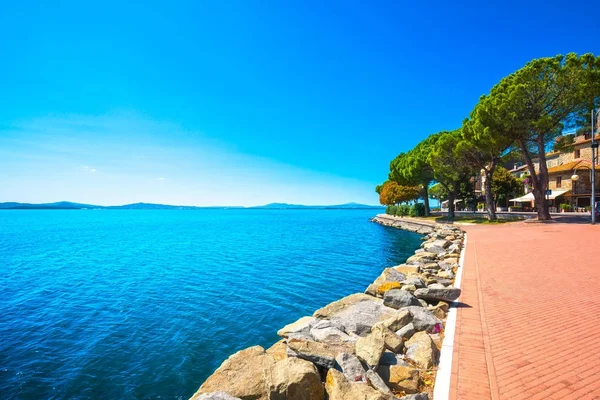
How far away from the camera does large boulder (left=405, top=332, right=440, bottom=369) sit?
488 cm

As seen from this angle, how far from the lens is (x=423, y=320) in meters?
6.32

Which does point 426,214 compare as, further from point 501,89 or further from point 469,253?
point 469,253

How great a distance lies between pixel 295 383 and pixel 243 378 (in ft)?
3.44

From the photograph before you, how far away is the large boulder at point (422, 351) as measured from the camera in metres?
4.88

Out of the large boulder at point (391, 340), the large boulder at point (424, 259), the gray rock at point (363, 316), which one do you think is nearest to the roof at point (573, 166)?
the large boulder at point (424, 259)

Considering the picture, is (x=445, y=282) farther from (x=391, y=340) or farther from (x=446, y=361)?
(x=446, y=361)

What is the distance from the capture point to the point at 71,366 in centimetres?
732

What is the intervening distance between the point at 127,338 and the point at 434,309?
325 inches

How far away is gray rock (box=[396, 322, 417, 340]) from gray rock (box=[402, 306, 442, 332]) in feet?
0.49

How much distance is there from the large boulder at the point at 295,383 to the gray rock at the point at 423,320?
9.87 feet

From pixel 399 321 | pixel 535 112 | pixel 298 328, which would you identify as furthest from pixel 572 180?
pixel 298 328

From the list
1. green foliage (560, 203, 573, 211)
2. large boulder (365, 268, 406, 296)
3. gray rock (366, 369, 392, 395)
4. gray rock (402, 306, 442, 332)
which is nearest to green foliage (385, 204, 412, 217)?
green foliage (560, 203, 573, 211)

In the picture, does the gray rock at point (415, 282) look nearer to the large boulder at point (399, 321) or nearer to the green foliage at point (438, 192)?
the large boulder at point (399, 321)

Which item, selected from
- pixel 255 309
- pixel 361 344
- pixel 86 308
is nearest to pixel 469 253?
pixel 255 309
